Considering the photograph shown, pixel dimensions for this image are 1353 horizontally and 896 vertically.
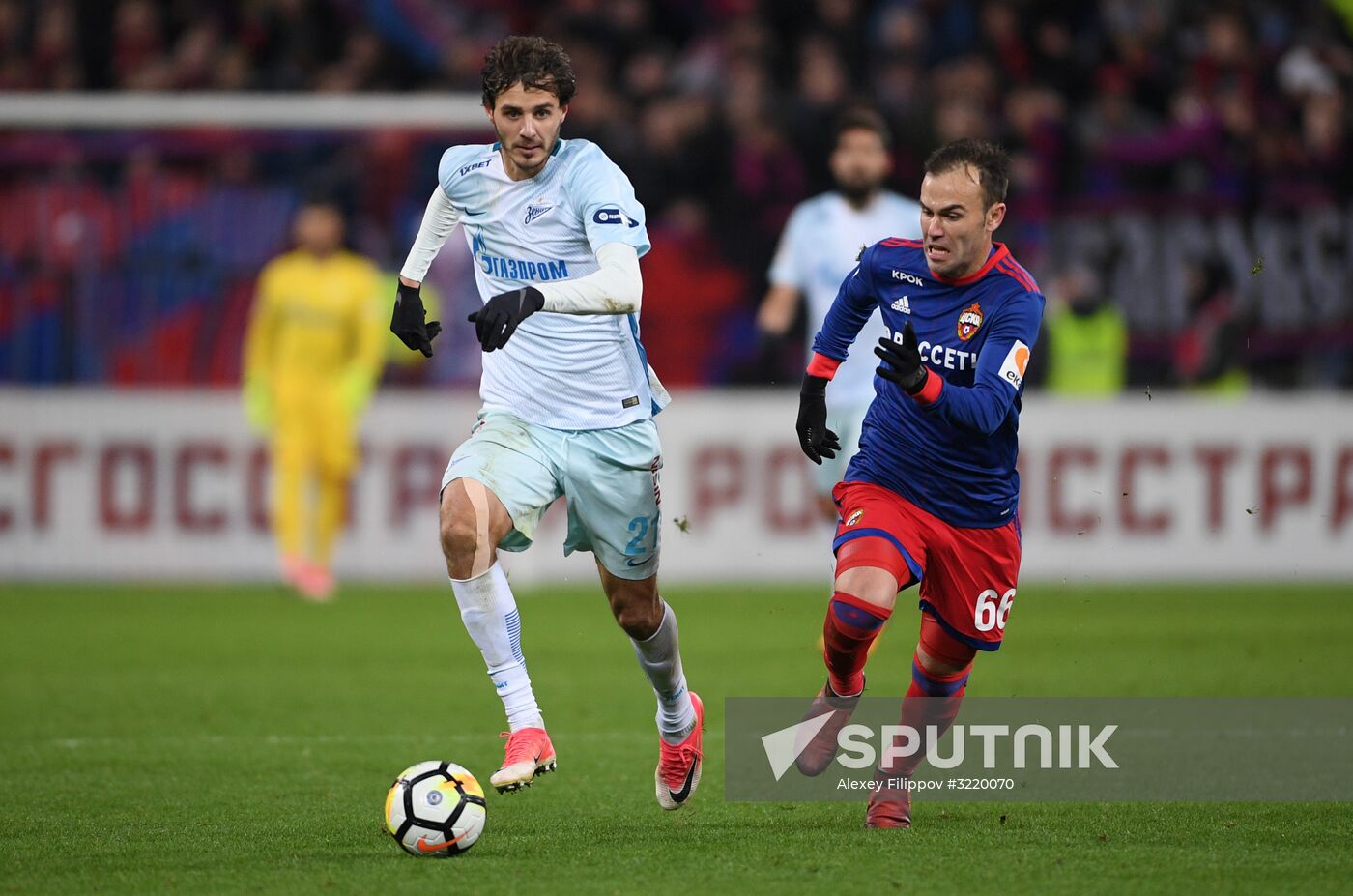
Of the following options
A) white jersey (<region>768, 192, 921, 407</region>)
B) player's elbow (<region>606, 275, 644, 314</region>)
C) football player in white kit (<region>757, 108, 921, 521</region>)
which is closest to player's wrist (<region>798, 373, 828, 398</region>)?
player's elbow (<region>606, 275, 644, 314</region>)

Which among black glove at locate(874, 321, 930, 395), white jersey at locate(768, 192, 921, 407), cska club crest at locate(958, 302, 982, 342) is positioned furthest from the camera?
white jersey at locate(768, 192, 921, 407)

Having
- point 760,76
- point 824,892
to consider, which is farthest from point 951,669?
point 760,76

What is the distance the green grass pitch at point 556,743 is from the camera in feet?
17.4

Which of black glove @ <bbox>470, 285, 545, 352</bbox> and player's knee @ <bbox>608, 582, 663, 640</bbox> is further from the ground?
black glove @ <bbox>470, 285, 545, 352</bbox>

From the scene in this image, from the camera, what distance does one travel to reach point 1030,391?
1468 cm

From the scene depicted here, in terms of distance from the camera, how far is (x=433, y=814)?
552cm

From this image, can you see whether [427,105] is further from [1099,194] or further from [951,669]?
[951,669]

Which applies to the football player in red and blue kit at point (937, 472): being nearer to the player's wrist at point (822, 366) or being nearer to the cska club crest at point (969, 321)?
the cska club crest at point (969, 321)

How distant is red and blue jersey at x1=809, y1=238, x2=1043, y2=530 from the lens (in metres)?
5.92

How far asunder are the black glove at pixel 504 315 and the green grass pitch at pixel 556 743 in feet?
4.76

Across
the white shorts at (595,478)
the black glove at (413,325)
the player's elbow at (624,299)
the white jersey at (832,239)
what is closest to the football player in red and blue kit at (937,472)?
the white shorts at (595,478)

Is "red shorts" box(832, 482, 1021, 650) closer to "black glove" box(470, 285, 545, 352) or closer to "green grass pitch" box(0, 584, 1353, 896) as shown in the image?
"green grass pitch" box(0, 584, 1353, 896)

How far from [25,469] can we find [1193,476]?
27.3 ft

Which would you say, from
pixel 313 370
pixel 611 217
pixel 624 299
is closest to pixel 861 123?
pixel 611 217
